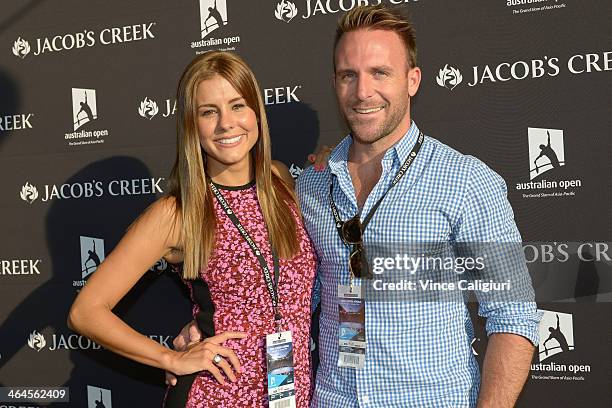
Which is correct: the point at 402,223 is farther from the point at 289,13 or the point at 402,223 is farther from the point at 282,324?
the point at 289,13

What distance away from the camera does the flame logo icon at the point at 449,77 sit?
2.81m

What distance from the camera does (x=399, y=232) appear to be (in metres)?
1.96

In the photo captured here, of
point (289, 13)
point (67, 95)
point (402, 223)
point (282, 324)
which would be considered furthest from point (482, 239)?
point (67, 95)

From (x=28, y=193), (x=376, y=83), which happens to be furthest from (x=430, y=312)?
(x=28, y=193)

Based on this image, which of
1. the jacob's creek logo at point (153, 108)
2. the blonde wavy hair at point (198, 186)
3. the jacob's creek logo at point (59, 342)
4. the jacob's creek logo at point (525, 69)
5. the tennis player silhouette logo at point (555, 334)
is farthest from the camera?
the jacob's creek logo at point (59, 342)

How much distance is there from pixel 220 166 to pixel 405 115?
68cm

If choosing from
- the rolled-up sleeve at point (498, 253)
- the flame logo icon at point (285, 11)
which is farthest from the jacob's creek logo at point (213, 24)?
the rolled-up sleeve at point (498, 253)

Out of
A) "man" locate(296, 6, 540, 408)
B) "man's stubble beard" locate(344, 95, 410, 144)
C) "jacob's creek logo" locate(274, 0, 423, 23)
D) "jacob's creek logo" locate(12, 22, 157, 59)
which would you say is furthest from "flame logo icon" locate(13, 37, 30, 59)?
"man's stubble beard" locate(344, 95, 410, 144)

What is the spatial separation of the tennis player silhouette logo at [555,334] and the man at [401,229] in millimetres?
852

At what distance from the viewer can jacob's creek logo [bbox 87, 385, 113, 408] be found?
3.54m

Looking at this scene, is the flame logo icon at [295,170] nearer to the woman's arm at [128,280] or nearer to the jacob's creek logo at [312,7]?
the jacob's creek logo at [312,7]

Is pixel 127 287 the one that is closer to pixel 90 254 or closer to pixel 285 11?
pixel 90 254

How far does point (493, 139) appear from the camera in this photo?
9.08 feet

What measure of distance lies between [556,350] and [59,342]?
2567mm
